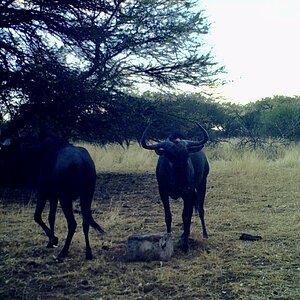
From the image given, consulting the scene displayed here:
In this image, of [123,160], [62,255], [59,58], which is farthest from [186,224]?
[123,160]

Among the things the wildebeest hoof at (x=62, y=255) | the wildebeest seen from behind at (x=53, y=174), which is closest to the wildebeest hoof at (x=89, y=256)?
the wildebeest seen from behind at (x=53, y=174)

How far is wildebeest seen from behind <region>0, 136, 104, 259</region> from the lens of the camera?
6.77 meters

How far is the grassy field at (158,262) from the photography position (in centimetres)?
526

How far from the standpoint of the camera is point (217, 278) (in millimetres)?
5559

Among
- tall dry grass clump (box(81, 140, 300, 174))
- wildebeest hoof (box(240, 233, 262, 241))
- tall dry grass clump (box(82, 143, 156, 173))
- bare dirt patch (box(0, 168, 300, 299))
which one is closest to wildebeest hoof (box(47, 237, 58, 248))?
bare dirt patch (box(0, 168, 300, 299))

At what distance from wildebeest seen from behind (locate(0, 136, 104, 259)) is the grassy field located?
442 mm

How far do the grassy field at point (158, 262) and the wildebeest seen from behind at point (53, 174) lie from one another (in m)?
0.44

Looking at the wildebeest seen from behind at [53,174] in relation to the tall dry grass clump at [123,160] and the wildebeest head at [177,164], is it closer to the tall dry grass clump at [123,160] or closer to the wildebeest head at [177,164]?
the wildebeest head at [177,164]

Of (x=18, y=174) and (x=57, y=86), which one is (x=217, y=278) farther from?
(x=57, y=86)

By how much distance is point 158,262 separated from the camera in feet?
20.5

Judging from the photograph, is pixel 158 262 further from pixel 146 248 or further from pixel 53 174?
pixel 53 174

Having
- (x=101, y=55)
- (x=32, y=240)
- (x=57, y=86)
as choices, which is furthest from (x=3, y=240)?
(x=101, y=55)

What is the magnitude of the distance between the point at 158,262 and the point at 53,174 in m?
1.91

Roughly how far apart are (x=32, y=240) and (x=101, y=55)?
7745 mm
